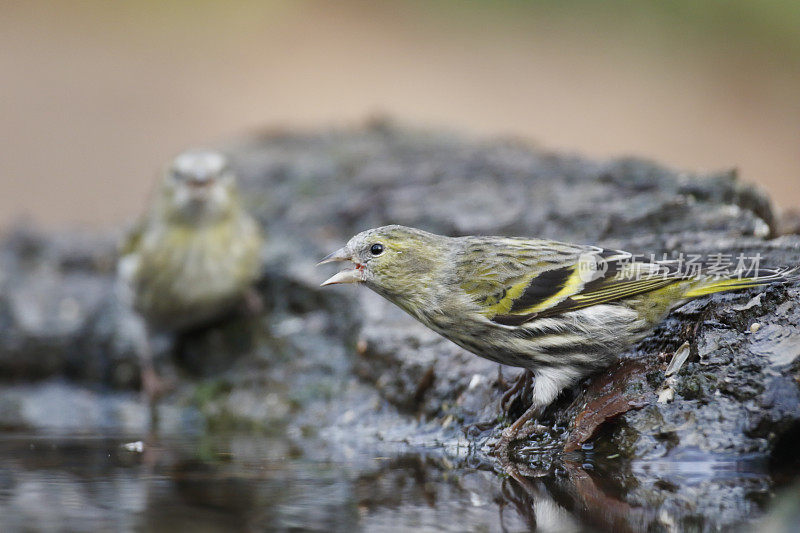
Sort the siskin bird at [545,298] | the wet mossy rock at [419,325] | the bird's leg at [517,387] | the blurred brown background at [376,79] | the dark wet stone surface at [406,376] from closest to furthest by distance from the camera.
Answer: the dark wet stone surface at [406,376] < the wet mossy rock at [419,325] < the siskin bird at [545,298] < the bird's leg at [517,387] < the blurred brown background at [376,79]

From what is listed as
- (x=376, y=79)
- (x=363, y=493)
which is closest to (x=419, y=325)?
(x=363, y=493)

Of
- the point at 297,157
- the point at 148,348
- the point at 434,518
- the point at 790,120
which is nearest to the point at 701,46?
the point at 790,120

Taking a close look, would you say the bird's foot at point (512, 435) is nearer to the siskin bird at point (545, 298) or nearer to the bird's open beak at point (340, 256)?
the siskin bird at point (545, 298)

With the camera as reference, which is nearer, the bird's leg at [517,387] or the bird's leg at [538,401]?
the bird's leg at [538,401]

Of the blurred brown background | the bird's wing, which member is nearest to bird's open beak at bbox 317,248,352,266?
the bird's wing

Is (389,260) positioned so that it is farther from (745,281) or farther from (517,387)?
(745,281)

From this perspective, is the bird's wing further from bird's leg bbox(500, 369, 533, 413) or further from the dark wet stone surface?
bird's leg bbox(500, 369, 533, 413)

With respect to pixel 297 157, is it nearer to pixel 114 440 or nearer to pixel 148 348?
pixel 148 348

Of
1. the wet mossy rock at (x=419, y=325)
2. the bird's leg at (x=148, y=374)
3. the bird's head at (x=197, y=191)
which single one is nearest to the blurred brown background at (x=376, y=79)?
the wet mossy rock at (x=419, y=325)
